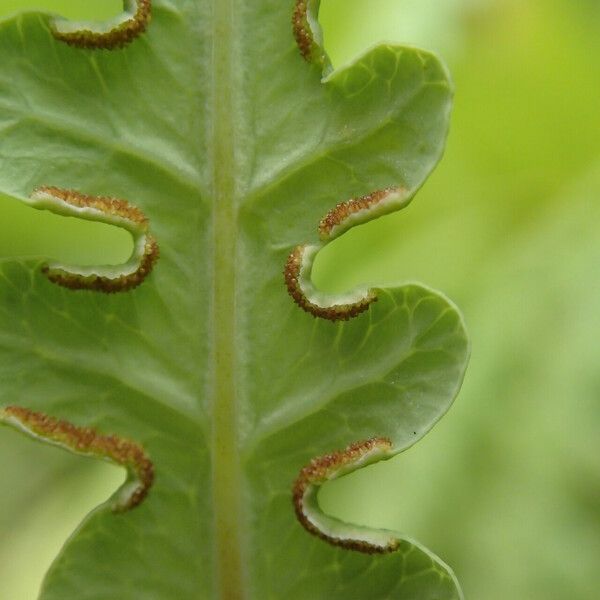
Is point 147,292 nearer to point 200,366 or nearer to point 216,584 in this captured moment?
point 200,366

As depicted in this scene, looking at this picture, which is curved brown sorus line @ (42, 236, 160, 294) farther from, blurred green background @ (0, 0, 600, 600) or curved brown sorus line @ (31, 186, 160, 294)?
blurred green background @ (0, 0, 600, 600)

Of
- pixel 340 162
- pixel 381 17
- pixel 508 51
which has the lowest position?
pixel 340 162

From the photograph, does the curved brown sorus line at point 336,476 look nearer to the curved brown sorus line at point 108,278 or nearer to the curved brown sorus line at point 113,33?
the curved brown sorus line at point 108,278

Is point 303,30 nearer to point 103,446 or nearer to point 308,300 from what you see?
point 308,300

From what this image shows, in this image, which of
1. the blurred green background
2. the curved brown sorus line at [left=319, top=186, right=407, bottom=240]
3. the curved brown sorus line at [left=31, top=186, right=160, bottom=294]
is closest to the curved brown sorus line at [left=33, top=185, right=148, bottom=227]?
the curved brown sorus line at [left=31, top=186, right=160, bottom=294]

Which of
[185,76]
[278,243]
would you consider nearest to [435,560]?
[278,243]

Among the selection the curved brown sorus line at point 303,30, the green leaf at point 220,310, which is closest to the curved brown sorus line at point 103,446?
the green leaf at point 220,310
